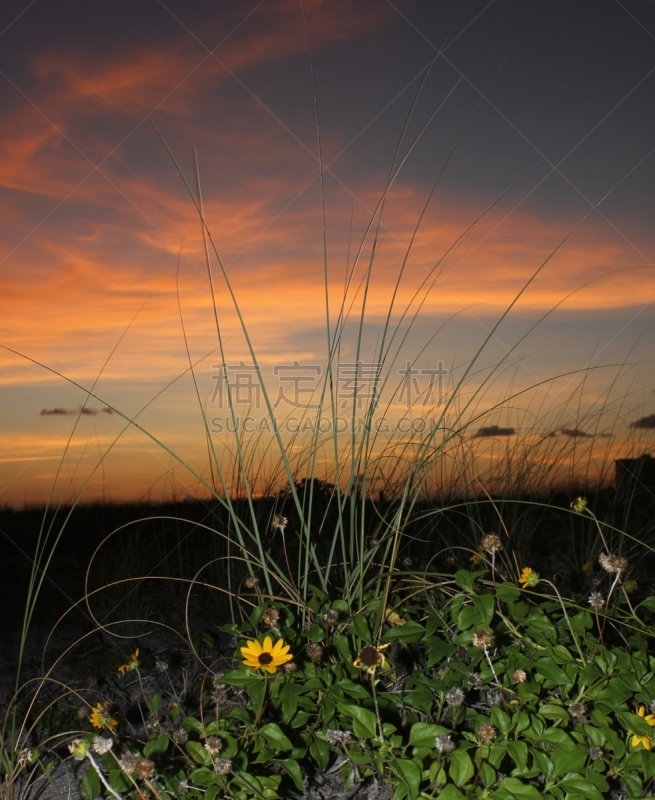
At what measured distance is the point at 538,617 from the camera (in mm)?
1768

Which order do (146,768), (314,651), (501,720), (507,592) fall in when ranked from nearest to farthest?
(146,768)
(501,720)
(314,651)
(507,592)

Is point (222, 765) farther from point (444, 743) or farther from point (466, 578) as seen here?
point (466, 578)

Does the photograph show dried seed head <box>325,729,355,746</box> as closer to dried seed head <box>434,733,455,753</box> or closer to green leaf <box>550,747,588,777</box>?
dried seed head <box>434,733,455,753</box>

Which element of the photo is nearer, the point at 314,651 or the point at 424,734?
the point at 424,734

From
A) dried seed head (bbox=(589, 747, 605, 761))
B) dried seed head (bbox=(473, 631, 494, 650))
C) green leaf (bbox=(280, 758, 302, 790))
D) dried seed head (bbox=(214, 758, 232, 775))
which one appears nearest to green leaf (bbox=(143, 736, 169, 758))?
dried seed head (bbox=(214, 758, 232, 775))

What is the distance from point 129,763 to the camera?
1.38 m

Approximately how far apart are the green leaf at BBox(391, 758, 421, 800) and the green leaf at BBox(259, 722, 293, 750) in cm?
22

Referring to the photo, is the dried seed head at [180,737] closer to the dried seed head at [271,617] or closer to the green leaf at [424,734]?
the dried seed head at [271,617]

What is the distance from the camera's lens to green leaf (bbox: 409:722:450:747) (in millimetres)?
1466

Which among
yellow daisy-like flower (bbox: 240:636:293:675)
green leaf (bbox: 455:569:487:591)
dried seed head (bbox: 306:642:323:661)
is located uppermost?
green leaf (bbox: 455:569:487:591)

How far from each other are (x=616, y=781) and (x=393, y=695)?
1.95 ft

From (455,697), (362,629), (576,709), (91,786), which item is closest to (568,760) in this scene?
(576,709)

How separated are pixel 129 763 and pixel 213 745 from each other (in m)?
0.16

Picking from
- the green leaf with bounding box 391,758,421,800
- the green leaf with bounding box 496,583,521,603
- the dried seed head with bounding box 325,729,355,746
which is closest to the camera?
the green leaf with bounding box 391,758,421,800
